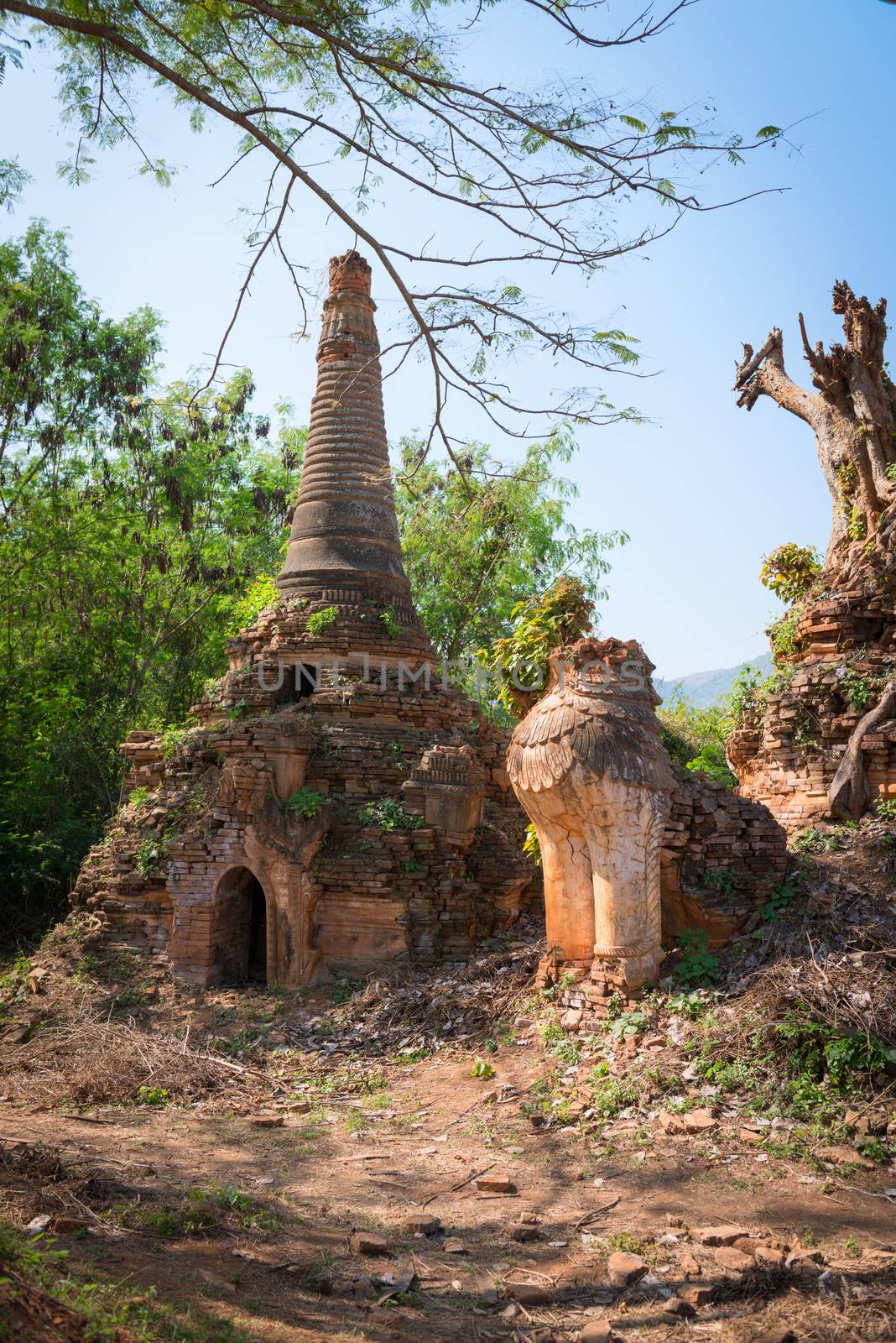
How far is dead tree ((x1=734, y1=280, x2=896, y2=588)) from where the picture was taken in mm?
13516

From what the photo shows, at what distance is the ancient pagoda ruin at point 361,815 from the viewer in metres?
8.68

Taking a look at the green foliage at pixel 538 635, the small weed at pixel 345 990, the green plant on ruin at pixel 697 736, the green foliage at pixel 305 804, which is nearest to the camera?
the green foliage at pixel 538 635

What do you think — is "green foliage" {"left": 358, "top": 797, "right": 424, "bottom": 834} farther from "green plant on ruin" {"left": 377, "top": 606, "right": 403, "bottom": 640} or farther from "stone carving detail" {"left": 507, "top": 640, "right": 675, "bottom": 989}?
"green plant on ruin" {"left": 377, "top": 606, "right": 403, "bottom": 640}

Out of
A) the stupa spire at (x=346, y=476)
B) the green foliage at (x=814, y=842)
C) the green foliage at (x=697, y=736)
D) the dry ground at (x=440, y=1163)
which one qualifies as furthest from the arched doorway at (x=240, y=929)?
the green foliage at (x=814, y=842)

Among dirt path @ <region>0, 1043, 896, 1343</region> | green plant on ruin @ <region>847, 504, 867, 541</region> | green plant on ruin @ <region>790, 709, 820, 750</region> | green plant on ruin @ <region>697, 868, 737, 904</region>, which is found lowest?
dirt path @ <region>0, 1043, 896, 1343</region>

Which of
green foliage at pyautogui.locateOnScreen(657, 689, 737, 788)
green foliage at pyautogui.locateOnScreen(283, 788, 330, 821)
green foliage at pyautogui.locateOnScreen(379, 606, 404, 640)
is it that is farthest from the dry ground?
green foliage at pyautogui.locateOnScreen(379, 606, 404, 640)

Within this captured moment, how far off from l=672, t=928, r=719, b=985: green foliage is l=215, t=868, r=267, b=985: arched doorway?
4.83 m

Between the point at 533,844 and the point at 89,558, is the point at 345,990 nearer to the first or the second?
the point at 533,844

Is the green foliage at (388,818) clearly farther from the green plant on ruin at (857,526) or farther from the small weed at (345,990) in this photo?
the green plant on ruin at (857,526)

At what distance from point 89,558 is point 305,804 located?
31.5ft

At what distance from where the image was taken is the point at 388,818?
441 inches

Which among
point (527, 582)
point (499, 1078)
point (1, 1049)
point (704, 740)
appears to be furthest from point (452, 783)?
point (527, 582)

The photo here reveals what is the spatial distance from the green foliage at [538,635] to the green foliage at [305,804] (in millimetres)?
2402

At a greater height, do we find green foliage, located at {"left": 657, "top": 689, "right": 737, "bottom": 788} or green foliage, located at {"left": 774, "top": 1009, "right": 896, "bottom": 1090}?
green foliage, located at {"left": 657, "top": 689, "right": 737, "bottom": 788}
